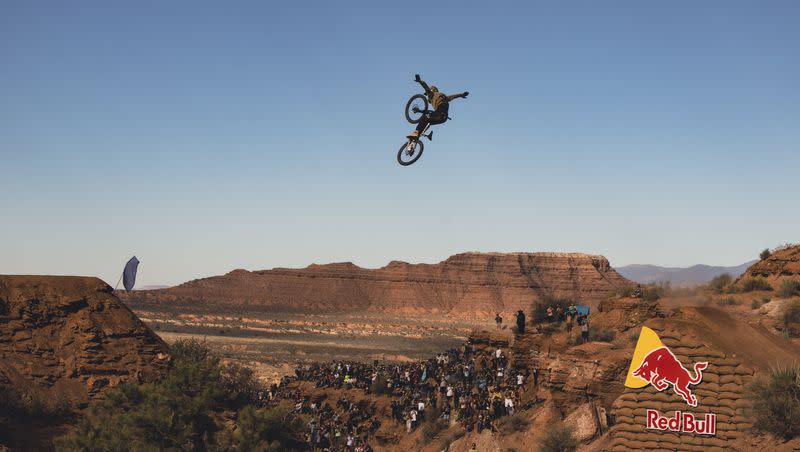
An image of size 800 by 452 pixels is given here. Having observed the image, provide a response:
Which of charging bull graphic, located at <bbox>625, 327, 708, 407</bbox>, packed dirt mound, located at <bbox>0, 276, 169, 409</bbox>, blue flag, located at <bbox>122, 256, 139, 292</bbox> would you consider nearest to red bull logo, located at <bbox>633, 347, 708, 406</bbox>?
charging bull graphic, located at <bbox>625, 327, 708, 407</bbox>

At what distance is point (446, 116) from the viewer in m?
20.2

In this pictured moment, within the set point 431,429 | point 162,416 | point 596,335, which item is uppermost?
point 596,335

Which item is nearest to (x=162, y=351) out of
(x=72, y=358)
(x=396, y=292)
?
(x=72, y=358)

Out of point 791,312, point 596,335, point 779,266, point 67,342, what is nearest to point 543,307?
point 596,335

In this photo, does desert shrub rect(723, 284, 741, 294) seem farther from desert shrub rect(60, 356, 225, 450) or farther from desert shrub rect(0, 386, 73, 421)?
desert shrub rect(0, 386, 73, 421)

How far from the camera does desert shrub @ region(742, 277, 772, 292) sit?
33.3 metres

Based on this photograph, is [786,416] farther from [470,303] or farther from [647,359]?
[470,303]

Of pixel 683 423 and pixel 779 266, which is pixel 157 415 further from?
pixel 779 266

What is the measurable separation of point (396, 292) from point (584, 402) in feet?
470

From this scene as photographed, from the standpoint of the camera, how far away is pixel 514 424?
2602 cm

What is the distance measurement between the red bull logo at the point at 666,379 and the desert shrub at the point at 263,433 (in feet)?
30.3

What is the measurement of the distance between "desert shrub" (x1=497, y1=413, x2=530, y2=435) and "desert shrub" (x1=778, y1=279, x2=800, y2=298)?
12.8m

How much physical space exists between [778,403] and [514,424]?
1221 centimetres

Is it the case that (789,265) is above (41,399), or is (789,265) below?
above
